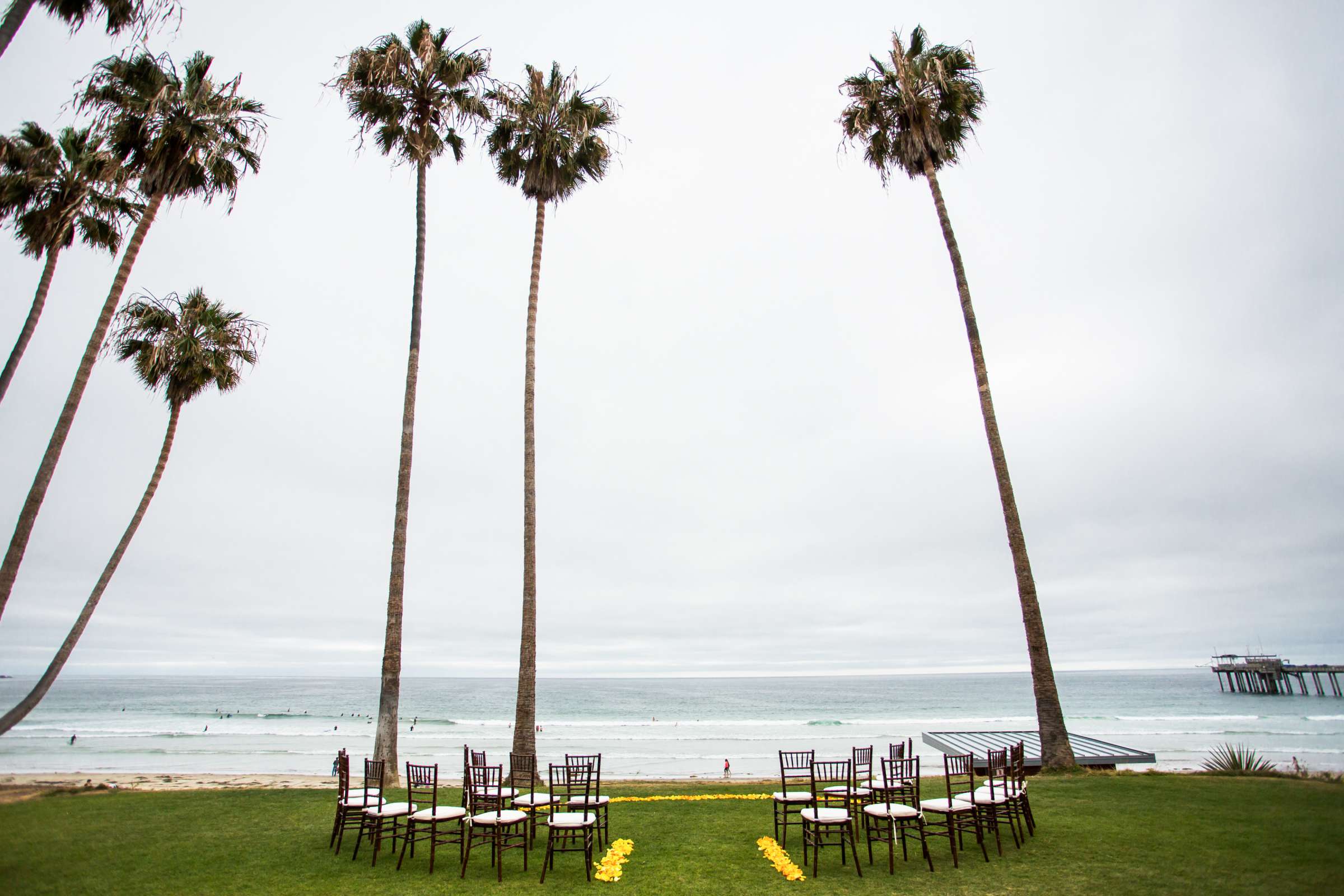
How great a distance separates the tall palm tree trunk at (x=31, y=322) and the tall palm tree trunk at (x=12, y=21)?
6142mm

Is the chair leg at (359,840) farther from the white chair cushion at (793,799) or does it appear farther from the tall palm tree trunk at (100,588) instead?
the tall palm tree trunk at (100,588)

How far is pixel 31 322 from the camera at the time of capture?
1331 centimetres

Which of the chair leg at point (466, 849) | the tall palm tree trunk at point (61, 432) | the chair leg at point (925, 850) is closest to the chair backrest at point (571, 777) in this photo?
the chair leg at point (466, 849)

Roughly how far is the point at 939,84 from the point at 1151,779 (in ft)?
49.2

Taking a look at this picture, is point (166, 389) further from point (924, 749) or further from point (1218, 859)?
point (924, 749)

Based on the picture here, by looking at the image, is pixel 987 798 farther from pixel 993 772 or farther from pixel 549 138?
pixel 549 138

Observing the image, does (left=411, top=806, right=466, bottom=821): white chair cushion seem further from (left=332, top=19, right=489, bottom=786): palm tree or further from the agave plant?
the agave plant

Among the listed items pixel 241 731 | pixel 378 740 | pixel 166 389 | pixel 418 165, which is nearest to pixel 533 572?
pixel 378 740

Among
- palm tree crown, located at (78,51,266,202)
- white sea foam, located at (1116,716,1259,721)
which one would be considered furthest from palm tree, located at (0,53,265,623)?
white sea foam, located at (1116,716,1259,721)

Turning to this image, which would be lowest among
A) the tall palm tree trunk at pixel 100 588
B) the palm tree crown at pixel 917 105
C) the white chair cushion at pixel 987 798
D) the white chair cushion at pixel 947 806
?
the white chair cushion at pixel 947 806

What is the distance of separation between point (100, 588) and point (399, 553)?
30.0 feet

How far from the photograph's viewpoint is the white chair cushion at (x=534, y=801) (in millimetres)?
7730

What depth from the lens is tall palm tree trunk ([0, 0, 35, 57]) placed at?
27.1ft

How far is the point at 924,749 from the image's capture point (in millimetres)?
36156
